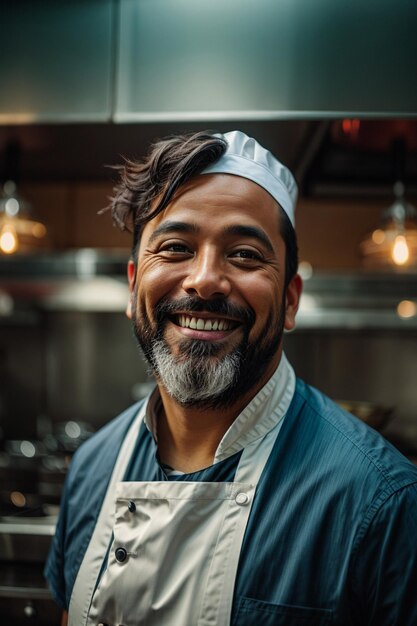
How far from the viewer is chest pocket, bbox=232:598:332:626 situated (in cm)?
107

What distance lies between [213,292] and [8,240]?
1380mm

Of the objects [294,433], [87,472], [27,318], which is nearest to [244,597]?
[294,433]

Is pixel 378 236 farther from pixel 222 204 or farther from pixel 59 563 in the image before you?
pixel 59 563

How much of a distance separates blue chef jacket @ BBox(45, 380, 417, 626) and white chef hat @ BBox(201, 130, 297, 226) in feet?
1.69

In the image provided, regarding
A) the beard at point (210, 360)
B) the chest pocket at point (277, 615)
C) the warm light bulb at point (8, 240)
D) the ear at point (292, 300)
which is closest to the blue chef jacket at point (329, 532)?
the chest pocket at point (277, 615)

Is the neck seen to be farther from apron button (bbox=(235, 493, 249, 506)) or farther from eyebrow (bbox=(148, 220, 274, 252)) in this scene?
eyebrow (bbox=(148, 220, 274, 252))

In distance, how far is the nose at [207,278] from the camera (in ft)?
3.89

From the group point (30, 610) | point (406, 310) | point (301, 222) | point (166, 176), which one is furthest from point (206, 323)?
point (301, 222)

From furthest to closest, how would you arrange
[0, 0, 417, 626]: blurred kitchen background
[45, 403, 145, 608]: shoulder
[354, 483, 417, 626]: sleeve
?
[0, 0, 417, 626]: blurred kitchen background, [45, 403, 145, 608]: shoulder, [354, 483, 417, 626]: sleeve

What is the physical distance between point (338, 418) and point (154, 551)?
18.5 inches

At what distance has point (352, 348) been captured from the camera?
11.0ft

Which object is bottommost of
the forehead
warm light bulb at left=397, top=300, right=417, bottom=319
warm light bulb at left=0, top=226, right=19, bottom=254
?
warm light bulb at left=397, top=300, right=417, bottom=319

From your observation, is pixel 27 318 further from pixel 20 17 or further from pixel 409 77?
pixel 409 77

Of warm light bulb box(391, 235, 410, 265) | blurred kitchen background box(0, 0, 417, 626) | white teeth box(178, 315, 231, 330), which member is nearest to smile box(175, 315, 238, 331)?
white teeth box(178, 315, 231, 330)
